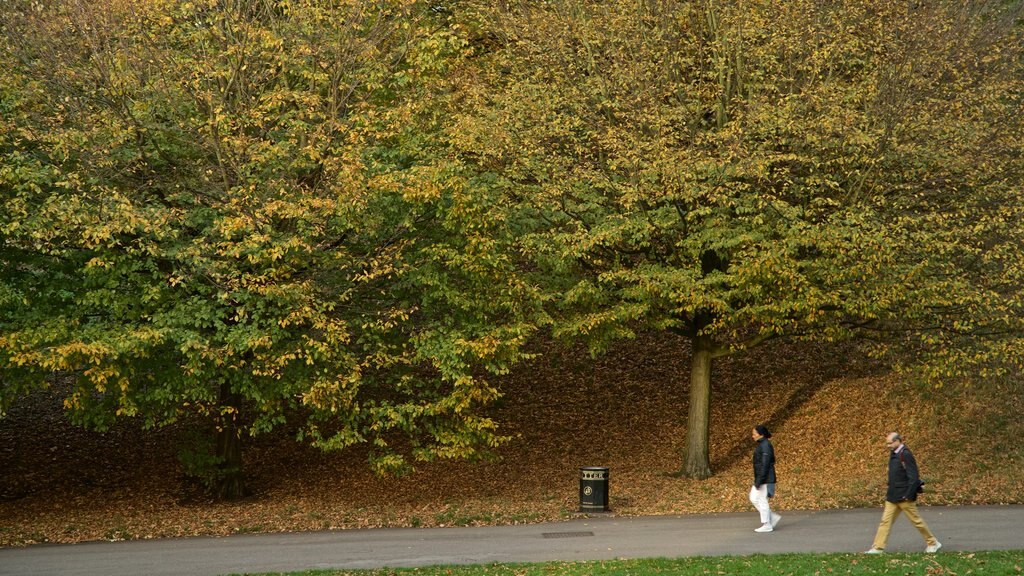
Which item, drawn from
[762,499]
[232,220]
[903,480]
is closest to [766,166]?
[762,499]

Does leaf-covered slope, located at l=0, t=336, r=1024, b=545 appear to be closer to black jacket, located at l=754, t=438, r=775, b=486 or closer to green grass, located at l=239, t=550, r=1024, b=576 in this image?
black jacket, located at l=754, t=438, r=775, b=486

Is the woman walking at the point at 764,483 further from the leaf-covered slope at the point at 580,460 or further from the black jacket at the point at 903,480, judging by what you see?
the leaf-covered slope at the point at 580,460

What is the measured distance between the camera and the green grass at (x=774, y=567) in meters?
12.2

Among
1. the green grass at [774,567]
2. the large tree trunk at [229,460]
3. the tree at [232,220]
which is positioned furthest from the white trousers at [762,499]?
the large tree trunk at [229,460]

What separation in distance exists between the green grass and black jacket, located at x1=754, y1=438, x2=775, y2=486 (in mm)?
2095

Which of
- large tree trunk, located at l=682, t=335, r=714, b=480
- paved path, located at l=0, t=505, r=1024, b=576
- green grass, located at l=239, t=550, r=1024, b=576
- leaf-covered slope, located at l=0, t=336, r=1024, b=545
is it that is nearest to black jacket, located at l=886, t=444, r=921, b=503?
green grass, located at l=239, t=550, r=1024, b=576

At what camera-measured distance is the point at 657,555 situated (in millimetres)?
14094

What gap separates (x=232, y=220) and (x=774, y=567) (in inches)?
375

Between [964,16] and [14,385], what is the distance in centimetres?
1924

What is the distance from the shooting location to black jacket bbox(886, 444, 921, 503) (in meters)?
13.4

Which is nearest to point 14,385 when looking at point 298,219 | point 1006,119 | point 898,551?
point 298,219

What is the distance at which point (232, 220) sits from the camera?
52.7 ft

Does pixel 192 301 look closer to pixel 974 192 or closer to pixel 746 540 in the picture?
pixel 746 540

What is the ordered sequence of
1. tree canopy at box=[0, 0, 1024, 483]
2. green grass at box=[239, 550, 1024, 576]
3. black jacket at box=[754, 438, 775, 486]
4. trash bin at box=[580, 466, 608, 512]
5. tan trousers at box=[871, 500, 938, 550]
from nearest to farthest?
1. green grass at box=[239, 550, 1024, 576]
2. tan trousers at box=[871, 500, 938, 550]
3. black jacket at box=[754, 438, 775, 486]
4. tree canopy at box=[0, 0, 1024, 483]
5. trash bin at box=[580, 466, 608, 512]
